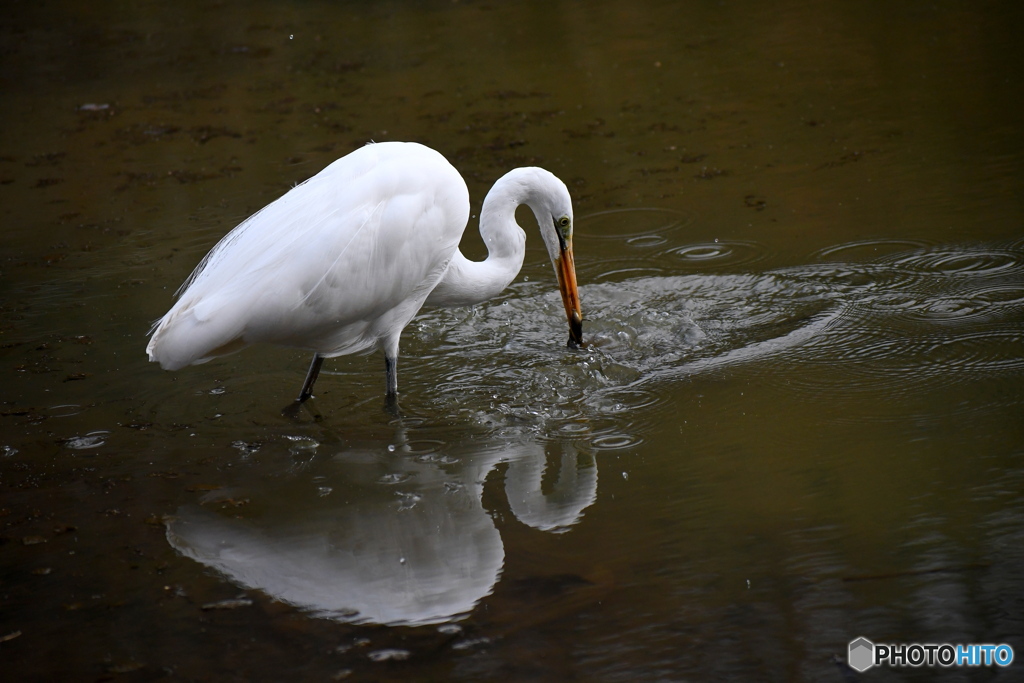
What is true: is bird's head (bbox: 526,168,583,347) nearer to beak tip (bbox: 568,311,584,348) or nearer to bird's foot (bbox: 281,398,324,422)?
beak tip (bbox: 568,311,584,348)

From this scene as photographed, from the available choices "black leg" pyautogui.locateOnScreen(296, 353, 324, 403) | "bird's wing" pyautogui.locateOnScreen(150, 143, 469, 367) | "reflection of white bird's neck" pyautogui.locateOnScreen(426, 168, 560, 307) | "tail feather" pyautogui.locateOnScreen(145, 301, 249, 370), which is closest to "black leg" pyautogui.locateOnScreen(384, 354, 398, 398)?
"bird's wing" pyautogui.locateOnScreen(150, 143, 469, 367)

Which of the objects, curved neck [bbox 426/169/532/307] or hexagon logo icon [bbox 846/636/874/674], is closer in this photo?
hexagon logo icon [bbox 846/636/874/674]

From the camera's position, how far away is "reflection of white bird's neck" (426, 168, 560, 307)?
4.57 metres

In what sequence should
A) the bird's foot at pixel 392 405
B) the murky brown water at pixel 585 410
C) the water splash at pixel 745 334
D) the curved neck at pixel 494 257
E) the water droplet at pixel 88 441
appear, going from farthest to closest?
the curved neck at pixel 494 257 < the bird's foot at pixel 392 405 < the water splash at pixel 745 334 < the water droplet at pixel 88 441 < the murky brown water at pixel 585 410

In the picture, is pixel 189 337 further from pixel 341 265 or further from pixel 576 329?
pixel 576 329

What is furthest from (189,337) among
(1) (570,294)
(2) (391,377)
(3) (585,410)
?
(1) (570,294)

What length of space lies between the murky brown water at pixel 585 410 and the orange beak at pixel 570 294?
0.15m

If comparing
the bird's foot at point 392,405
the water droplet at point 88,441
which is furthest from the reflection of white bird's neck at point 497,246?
the water droplet at point 88,441

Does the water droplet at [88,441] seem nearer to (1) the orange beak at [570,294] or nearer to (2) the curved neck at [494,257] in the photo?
(2) the curved neck at [494,257]

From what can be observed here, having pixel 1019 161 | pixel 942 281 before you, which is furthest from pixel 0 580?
pixel 1019 161

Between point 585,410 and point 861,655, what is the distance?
1.75m

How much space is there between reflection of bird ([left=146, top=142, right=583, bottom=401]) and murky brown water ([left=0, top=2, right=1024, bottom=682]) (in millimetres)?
Answer: 427

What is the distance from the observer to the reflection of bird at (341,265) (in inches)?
155

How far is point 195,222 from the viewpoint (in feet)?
22.1
